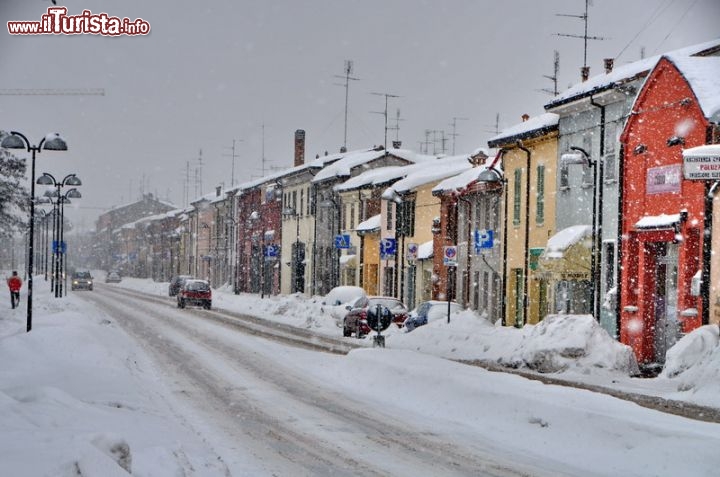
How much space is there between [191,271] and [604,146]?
90.8 meters

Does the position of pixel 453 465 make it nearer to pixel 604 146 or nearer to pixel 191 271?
pixel 604 146

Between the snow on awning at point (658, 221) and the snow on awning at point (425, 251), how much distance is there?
19903 mm

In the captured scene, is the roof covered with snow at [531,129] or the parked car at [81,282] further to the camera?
the parked car at [81,282]

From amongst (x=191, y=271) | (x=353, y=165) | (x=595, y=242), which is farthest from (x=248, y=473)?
(x=191, y=271)

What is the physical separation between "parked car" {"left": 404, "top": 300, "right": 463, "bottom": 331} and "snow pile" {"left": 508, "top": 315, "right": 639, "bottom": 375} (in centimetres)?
987

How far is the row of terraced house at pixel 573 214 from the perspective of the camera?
23.9 metres

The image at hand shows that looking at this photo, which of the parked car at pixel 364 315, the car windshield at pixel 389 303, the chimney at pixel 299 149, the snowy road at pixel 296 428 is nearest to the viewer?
the snowy road at pixel 296 428

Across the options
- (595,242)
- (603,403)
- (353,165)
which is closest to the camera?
(603,403)

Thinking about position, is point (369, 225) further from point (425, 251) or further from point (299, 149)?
point (299, 149)

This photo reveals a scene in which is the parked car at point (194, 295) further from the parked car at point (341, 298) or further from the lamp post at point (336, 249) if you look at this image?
the parked car at point (341, 298)

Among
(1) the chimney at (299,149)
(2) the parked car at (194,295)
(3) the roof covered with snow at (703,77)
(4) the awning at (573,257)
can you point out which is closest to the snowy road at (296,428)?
(4) the awning at (573,257)

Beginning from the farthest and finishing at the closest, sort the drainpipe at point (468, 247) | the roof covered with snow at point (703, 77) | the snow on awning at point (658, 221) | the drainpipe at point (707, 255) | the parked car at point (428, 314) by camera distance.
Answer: the drainpipe at point (468, 247)
the parked car at point (428, 314)
the snow on awning at point (658, 221)
the roof covered with snow at point (703, 77)
the drainpipe at point (707, 255)

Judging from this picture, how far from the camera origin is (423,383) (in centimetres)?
1769

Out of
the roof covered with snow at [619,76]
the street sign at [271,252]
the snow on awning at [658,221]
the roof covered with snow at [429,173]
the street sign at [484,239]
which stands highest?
the roof covered with snow at [619,76]
